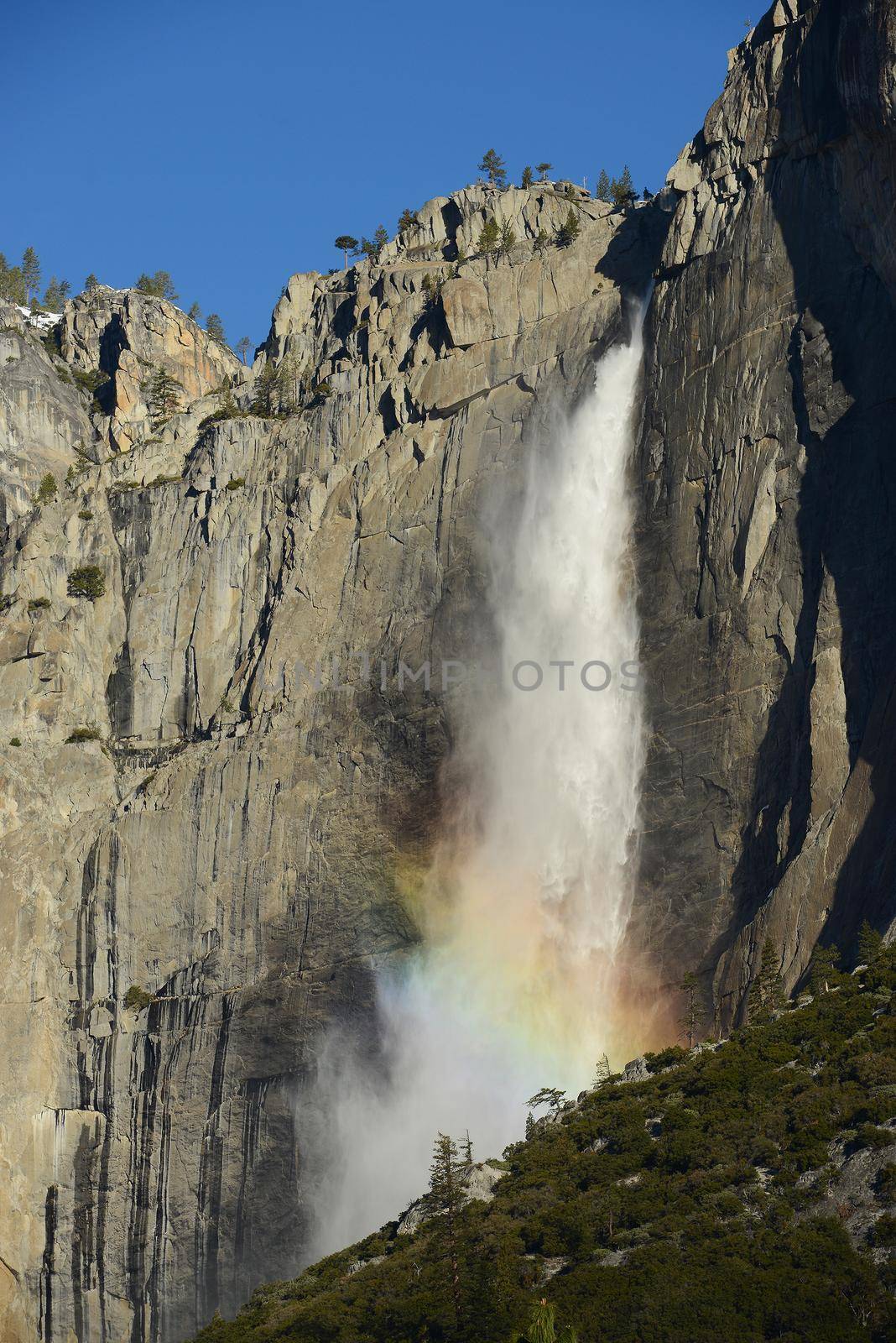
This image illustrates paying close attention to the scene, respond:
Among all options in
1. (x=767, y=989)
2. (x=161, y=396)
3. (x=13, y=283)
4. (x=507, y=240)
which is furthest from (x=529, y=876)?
(x=13, y=283)

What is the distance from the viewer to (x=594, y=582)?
89438mm

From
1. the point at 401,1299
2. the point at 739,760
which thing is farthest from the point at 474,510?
the point at 401,1299

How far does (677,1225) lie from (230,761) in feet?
143

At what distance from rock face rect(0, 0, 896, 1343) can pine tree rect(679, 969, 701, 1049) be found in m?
0.94

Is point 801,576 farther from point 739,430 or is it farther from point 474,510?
point 474,510

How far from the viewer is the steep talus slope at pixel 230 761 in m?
84.9

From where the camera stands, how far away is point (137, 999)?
88.9 m

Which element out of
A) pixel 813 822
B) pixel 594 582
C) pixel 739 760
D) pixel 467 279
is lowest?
pixel 813 822

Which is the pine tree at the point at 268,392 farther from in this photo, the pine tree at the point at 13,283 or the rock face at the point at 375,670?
the pine tree at the point at 13,283

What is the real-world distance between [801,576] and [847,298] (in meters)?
12.5

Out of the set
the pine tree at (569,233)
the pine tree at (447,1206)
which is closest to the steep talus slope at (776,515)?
the pine tree at (569,233)

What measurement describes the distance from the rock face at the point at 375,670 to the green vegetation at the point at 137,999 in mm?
130

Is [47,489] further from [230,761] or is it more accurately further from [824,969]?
[824,969]

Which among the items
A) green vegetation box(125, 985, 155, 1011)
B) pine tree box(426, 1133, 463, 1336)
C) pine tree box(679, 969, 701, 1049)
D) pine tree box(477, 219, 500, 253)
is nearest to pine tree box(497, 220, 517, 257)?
pine tree box(477, 219, 500, 253)
